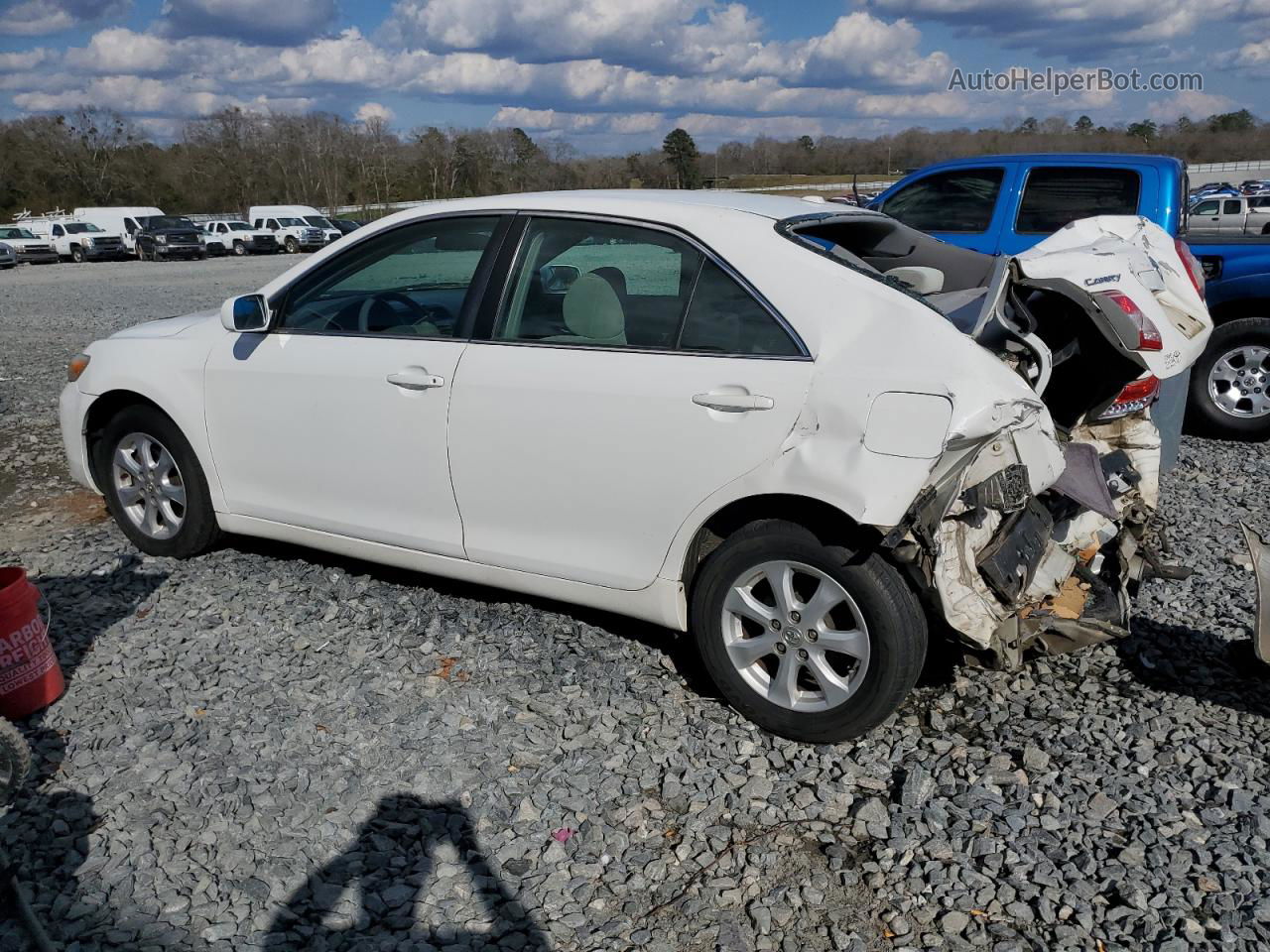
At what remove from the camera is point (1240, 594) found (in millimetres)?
4574

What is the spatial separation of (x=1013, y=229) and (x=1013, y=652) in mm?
5760

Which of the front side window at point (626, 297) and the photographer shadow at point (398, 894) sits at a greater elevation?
the front side window at point (626, 297)

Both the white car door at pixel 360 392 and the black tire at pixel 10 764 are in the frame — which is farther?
the white car door at pixel 360 392

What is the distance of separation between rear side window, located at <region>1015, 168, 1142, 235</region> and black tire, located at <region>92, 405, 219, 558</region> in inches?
250

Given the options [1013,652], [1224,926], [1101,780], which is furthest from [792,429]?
[1224,926]

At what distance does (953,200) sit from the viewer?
8.48 meters

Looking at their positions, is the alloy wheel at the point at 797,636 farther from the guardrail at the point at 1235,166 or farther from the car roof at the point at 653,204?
the guardrail at the point at 1235,166

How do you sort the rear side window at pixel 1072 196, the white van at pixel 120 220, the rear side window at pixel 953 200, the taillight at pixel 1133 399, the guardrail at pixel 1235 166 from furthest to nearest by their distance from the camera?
the guardrail at pixel 1235 166
the white van at pixel 120 220
the rear side window at pixel 953 200
the rear side window at pixel 1072 196
the taillight at pixel 1133 399

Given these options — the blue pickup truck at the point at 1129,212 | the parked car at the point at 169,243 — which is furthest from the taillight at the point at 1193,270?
the parked car at the point at 169,243

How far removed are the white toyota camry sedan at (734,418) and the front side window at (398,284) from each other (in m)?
0.01

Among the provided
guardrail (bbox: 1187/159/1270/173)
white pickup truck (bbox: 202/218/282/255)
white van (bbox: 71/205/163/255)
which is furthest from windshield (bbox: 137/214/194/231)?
guardrail (bbox: 1187/159/1270/173)

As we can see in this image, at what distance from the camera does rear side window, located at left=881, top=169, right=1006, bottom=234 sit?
8297 mm

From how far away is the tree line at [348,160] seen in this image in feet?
232

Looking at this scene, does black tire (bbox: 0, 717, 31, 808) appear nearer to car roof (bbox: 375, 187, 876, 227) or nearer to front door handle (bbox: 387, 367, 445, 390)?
front door handle (bbox: 387, 367, 445, 390)
